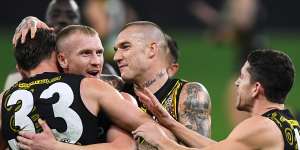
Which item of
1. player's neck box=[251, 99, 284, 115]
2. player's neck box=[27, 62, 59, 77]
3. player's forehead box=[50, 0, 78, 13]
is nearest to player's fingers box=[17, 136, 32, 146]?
player's neck box=[27, 62, 59, 77]

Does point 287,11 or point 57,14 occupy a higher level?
point 57,14

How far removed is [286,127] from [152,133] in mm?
909

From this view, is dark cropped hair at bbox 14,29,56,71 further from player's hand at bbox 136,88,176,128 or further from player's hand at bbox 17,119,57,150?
player's hand at bbox 136,88,176,128

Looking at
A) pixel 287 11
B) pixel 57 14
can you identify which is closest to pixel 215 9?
pixel 287 11

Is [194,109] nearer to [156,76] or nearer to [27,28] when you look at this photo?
[156,76]

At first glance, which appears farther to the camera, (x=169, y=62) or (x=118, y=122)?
(x=169, y=62)

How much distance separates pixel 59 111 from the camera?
554 centimetres

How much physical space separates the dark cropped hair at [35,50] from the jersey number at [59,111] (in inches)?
8.7

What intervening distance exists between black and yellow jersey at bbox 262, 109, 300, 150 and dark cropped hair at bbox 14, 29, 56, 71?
1.55m

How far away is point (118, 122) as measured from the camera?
563 centimetres

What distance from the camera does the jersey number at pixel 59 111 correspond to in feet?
18.1

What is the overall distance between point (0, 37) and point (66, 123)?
14.6m

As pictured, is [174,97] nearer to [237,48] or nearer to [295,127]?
[295,127]

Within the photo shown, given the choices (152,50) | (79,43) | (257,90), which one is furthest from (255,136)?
(79,43)
